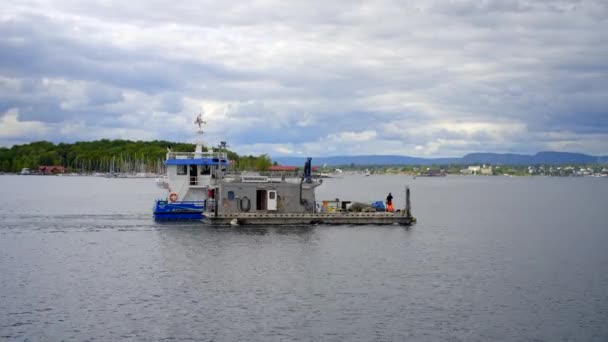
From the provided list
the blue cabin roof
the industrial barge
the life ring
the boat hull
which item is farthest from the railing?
the life ring

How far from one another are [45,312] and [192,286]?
26.5ft

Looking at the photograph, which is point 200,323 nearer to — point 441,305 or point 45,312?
point 45,312

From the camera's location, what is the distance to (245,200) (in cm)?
6097

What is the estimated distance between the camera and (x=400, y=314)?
32.0m

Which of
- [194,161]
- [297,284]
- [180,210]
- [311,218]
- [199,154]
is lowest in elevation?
[297,284]

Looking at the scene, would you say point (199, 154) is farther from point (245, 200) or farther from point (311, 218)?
point (311, 218)

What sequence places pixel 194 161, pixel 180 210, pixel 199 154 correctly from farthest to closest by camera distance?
pixel 199 154, pixel 194 161, pixel 180 210

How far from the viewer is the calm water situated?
29781 millimetres

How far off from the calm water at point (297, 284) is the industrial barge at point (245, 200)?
1334mm

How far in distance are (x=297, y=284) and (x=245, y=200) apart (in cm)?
2348

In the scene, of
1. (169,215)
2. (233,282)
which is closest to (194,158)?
(169,215)

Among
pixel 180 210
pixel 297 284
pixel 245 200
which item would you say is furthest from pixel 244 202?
pixel 297 284

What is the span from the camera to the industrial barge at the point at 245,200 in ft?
198

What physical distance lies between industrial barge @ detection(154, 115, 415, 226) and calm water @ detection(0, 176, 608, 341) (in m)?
1.33
